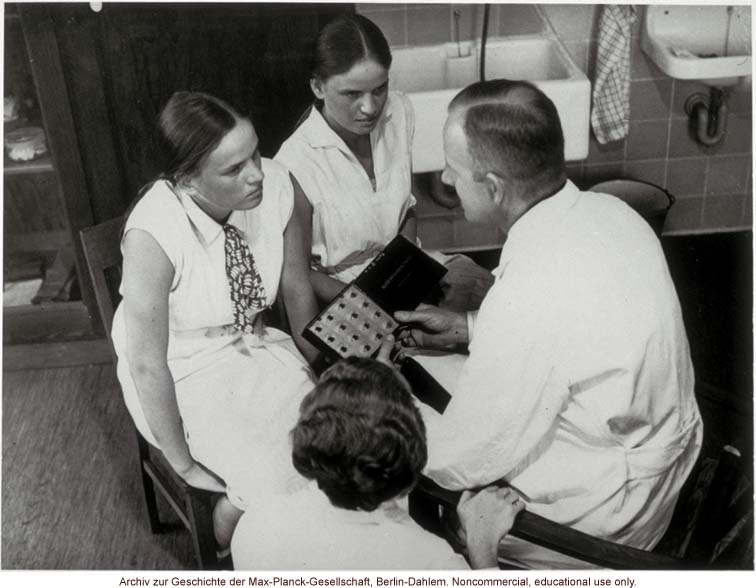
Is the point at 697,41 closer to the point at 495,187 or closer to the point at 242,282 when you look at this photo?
the point at 495,187

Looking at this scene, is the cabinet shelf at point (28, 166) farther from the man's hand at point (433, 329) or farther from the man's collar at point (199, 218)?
the man's hand at point (433, 329)

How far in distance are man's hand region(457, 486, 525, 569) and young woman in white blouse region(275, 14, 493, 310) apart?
419 mm

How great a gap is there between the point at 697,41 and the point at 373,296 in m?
1.09

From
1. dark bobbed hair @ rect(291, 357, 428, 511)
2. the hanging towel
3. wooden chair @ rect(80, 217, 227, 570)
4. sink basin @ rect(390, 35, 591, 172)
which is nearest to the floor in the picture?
wooden chair @ rect(80, 217, 227, 570)

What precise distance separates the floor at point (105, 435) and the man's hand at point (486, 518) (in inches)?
15.9

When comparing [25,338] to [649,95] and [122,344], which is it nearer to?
[122,344]

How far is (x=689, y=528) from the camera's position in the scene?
1.18 meters

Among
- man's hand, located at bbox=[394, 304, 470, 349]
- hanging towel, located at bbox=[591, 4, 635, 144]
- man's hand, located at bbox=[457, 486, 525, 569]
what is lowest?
man's hand, located at bbox=[457, 486, 525, 569]

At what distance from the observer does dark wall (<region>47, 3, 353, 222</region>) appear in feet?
4.97

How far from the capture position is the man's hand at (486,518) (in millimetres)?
1059

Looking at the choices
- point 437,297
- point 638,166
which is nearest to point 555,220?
point 437,297

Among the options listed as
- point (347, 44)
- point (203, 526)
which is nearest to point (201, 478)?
point (203, 526)

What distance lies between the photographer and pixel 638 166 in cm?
190

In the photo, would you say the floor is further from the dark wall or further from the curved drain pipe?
the dark wall
